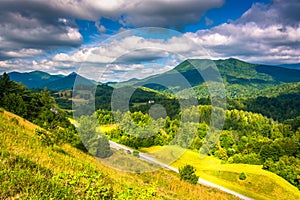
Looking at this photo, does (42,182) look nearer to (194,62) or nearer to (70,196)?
(70,196)

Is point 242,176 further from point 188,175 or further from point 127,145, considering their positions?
point 188,175

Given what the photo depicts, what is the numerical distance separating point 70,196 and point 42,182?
73 cm

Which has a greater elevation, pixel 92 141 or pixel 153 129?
pixel 153 129

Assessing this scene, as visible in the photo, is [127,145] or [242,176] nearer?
[242,176]

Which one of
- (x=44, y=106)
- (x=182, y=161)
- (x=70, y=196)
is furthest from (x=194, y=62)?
(x=182, y=161)

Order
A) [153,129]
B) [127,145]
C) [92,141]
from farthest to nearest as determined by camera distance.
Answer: [127,145], [92,141], [153,129]

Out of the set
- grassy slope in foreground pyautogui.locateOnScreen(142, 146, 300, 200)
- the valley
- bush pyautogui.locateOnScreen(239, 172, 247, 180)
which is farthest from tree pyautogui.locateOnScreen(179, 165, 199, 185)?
bush pyautogui.locateOnScreen(239, 172, 247, 180)

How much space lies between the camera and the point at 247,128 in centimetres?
15300

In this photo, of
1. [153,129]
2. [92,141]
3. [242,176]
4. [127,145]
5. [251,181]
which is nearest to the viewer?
[153,129]

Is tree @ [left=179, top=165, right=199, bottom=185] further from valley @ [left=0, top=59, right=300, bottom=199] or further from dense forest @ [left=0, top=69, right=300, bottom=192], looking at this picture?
dense forest @ [left=0, top=69, right=300, bottom=192]

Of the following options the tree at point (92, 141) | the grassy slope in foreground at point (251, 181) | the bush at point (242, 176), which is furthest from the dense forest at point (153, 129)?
the bush at point (242, 176)

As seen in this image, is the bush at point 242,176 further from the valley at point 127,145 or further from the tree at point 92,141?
the tree at point 92,141

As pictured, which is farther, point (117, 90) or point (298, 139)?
point (298, 139)

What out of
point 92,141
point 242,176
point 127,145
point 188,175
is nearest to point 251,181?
point 242,176
